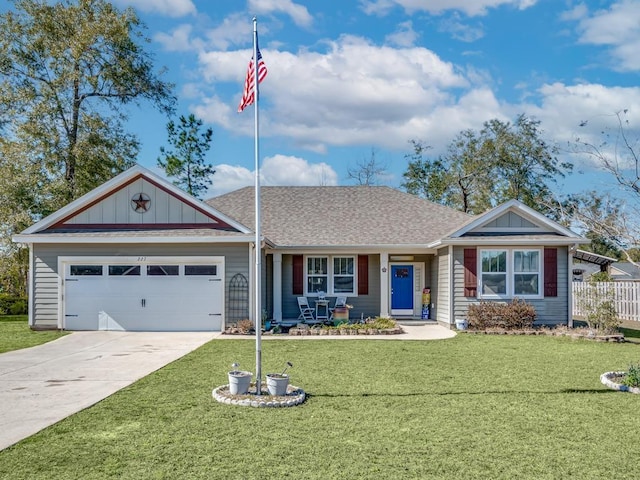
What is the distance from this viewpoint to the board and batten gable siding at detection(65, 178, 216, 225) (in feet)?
52.0

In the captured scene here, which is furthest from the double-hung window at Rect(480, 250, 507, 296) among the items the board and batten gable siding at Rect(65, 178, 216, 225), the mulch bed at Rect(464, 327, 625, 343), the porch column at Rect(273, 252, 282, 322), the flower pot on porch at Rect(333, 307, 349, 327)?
the board and batten gable siding at Rect(65, 178, 216, 225)

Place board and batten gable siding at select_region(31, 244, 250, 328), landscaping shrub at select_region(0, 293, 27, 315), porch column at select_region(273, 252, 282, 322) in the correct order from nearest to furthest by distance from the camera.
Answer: board and batten gable siding at select_region(31, 244, 250, 328) → porch column at select_region(273, 252, 282, 322) → landscaping shrub at select_region(0, 293, 27, 315)

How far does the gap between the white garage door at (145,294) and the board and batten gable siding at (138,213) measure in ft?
3.83

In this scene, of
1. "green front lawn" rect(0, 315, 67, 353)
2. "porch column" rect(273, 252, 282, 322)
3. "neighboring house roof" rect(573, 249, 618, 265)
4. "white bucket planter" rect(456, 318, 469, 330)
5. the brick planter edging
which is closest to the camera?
"green front lawn" rect(0, 315, 67, 353)

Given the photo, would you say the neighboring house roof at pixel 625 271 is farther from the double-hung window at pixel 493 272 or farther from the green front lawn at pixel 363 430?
the green front lawn at pixel 363 430

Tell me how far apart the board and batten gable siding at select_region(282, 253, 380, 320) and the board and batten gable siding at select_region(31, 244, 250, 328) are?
3.01m

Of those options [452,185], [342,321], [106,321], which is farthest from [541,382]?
[452,185]

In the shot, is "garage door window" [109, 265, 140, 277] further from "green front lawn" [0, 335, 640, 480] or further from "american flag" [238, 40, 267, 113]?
"american flag" [238, 40, 267, 113]

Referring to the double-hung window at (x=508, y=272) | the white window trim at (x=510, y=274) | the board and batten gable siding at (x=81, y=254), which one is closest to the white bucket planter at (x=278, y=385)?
the board and batten gable siding at (x=81, y=254)

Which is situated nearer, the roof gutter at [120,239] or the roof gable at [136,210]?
the roof gutter at [120,239]

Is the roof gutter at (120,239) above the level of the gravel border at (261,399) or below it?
above

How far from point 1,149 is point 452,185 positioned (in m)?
27.5

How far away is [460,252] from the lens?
16.2m

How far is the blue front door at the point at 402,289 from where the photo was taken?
19031mm
